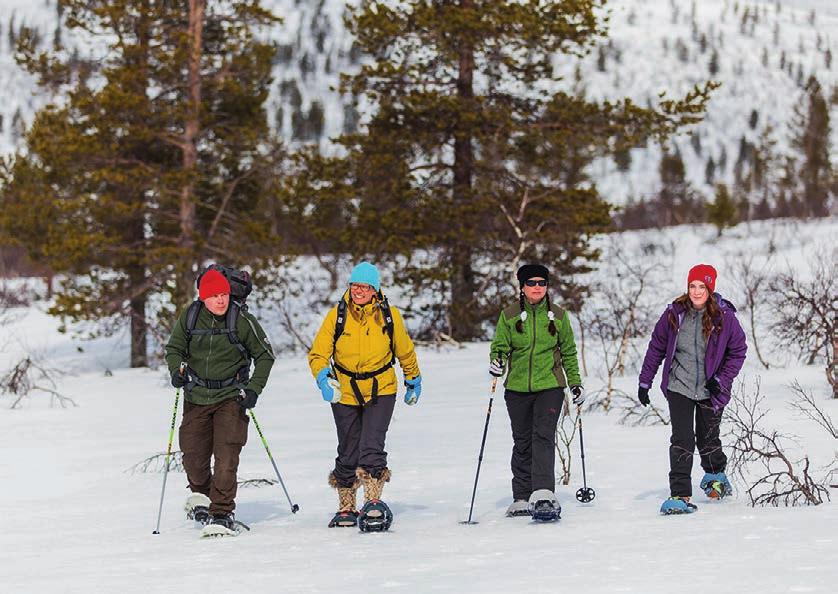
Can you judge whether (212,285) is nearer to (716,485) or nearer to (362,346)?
(362,346)

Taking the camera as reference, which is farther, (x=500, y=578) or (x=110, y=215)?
(x=110, y=215)

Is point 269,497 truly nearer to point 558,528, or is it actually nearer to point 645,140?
point 558,528

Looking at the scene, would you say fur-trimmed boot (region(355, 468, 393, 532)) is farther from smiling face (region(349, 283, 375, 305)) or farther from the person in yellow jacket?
smiling face (region(349, 283, 375, 305))

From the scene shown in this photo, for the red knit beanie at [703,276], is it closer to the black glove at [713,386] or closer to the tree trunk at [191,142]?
the black glove at [713,386]

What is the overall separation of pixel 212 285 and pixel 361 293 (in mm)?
980

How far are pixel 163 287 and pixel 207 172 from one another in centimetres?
307

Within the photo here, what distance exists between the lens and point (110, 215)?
23594 millimetres

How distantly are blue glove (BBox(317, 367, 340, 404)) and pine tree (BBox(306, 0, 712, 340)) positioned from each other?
14594mm

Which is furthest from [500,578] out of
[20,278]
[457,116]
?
[20,278]

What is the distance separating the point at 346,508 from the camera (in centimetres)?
728

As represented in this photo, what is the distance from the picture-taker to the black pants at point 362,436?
23.4 ft

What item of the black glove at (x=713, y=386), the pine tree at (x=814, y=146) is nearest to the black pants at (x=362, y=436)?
the black glove at (x=713, y=386)

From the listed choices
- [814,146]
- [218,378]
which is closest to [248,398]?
[218,378]

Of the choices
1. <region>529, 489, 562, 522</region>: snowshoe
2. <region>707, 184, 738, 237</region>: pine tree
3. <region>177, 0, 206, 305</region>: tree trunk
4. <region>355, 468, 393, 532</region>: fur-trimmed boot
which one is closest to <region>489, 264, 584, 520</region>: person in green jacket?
<region>529, 489, 562, 522</region>: snowshoe
